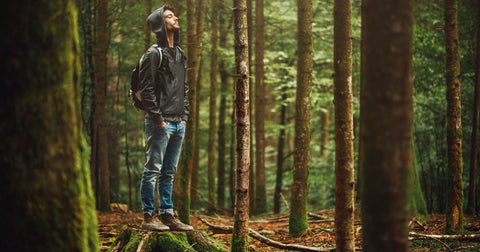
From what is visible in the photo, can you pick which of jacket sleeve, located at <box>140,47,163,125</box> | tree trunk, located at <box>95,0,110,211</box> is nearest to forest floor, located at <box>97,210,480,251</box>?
jacket sleeve, located at <box>140,47,163,125</box>

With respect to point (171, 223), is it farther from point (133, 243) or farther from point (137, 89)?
point (137, 89)

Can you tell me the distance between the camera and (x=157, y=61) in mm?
5086

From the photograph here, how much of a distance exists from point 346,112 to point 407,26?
185 centimetres

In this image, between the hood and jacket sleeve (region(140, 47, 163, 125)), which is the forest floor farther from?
the hood

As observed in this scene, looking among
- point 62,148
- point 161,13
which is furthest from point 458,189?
point 62,148

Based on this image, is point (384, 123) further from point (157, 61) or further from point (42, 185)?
point (157, 61)

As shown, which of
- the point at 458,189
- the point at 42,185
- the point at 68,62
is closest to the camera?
the point at 42,185

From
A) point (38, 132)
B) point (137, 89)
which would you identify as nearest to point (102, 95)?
point (137, 89)

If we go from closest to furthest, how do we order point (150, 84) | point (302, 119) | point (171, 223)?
point (150, 84), point (171, 223), point (302, 119)

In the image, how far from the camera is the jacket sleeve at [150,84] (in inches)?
194

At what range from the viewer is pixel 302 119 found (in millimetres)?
7098

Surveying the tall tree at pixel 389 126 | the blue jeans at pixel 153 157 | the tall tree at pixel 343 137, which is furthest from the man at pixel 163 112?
the tall tree at pixel 389 126

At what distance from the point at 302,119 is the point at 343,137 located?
3220 millimetres

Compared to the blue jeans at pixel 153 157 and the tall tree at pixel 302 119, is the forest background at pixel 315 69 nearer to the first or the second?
the tall tree at pixel 302 119
